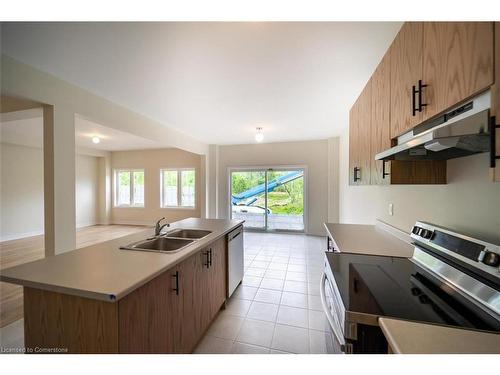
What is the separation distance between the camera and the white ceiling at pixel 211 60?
1.50 meters

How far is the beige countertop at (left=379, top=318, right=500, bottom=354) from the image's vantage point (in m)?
0.63

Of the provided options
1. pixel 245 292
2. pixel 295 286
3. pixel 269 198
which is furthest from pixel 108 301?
pixel 269 198

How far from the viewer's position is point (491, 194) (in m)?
1.04

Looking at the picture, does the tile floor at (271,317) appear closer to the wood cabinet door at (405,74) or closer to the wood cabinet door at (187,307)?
the wood cabinet door at (187,307)

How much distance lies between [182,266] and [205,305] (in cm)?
58

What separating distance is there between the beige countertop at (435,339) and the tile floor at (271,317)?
1.05 meters

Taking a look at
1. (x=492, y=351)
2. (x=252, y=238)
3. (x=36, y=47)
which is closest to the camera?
(x=492, y=351)

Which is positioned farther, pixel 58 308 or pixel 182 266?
pixel 182 266

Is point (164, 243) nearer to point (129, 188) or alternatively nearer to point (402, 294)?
point (402, 294)

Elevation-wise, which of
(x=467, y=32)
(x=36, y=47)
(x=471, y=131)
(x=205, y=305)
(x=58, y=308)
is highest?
(x=36, y=47)

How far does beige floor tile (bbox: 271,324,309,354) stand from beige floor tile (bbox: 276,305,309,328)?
6cm

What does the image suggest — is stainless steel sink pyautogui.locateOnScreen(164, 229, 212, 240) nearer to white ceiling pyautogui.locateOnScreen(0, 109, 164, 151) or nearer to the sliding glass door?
white ceiling pyautogui.locateOnScreen(0, 109, 164, 151)

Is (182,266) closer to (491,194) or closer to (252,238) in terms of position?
(491,194)

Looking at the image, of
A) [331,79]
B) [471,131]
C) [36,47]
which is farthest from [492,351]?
[36,47]
